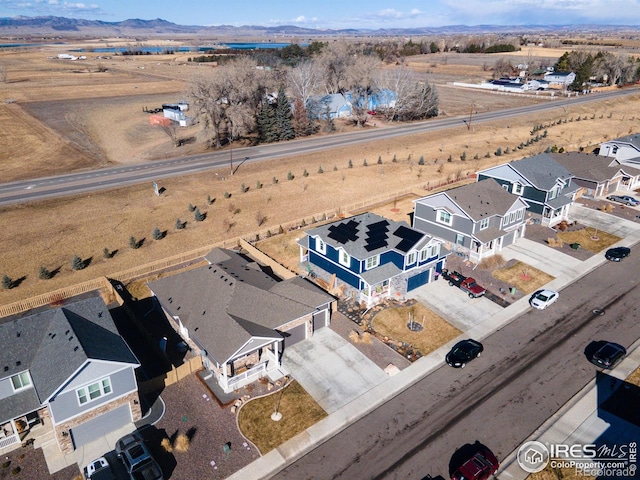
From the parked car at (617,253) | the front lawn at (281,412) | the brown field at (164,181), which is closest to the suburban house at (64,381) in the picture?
the front lawn at (281,412)

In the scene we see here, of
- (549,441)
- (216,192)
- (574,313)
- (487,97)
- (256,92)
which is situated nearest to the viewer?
(549,441)

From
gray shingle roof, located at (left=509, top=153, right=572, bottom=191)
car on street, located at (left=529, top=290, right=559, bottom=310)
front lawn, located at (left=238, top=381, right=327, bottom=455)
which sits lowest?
front lawn, located at (left=238, top=381, right=327, bottom=455)

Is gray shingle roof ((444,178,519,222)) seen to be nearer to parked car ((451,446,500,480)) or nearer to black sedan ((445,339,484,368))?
black sedan ((445,339,484,368))

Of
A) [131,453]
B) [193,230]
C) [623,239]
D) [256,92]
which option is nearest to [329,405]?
[131,453]

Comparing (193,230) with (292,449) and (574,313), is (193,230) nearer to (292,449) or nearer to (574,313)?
(292,449)

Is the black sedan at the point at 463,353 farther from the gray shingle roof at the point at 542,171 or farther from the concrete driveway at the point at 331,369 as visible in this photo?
the gray shingle roof at the point at 542,171

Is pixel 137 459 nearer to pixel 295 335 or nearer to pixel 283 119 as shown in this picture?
pixel 295 335

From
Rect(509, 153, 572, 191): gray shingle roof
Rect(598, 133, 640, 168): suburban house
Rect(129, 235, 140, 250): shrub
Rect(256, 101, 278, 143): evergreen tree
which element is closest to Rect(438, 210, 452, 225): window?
Rect(509, 153, 572, 191): gray shingle roof
